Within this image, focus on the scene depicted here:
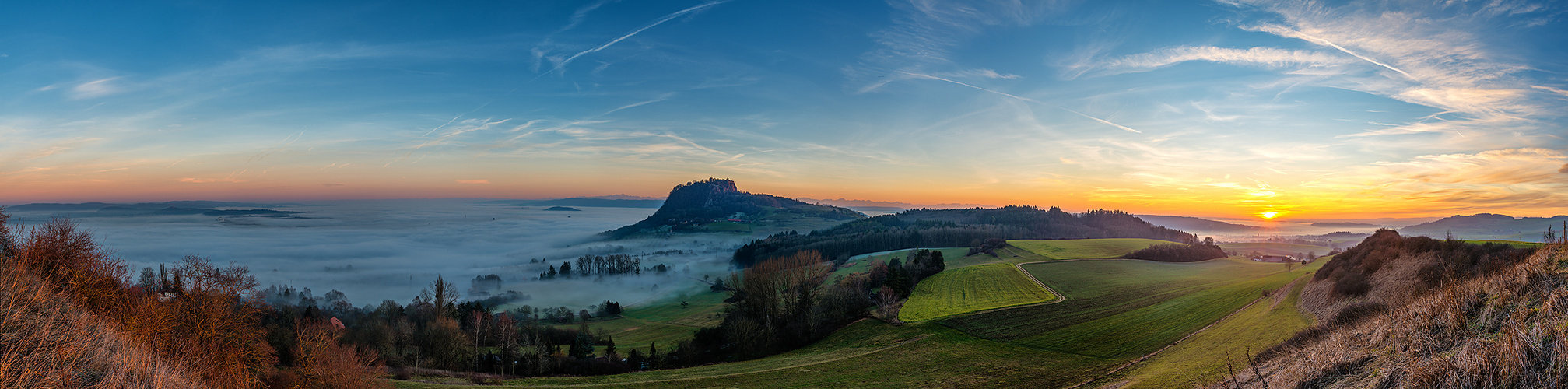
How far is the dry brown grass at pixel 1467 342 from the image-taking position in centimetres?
605

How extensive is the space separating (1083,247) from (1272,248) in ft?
208

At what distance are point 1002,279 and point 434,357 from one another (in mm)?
66378

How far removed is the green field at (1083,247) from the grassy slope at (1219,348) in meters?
60.1

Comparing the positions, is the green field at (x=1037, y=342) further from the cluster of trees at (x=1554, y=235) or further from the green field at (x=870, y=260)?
the green field at (x=870, y=260)

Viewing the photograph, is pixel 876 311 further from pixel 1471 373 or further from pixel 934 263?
pixel 1471 373

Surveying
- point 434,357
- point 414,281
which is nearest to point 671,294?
point 434,357

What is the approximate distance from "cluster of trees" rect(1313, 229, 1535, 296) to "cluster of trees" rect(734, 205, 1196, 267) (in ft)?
266

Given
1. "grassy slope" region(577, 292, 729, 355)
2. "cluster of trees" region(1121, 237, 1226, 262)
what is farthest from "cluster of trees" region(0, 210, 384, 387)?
"cluster of trees" region(1121, 237, 1226, 262)

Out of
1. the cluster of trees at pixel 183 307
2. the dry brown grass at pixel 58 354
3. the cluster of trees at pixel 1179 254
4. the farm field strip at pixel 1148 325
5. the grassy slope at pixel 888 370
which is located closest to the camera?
the dry brown grass at pixel 58 354

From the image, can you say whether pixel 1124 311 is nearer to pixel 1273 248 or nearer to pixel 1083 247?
pixel 1083 247

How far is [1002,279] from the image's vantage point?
7019cm

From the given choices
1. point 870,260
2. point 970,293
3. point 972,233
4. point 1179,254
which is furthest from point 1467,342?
point 972,233

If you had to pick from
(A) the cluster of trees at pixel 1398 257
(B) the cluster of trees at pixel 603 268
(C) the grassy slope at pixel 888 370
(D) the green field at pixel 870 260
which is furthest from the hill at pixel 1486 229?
(B) the cluster of trees at pixel 603 268

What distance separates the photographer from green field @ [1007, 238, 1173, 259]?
9344 cm
